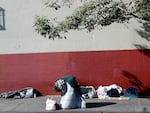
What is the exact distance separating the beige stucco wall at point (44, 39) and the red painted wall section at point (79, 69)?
0.28m

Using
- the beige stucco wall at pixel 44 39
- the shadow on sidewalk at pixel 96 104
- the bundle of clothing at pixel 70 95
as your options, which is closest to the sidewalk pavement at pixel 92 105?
the shadow on sidewalk at pixel 96 104

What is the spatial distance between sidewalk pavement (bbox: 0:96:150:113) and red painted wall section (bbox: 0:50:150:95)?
1017 mm

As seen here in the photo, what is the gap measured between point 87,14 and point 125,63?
441cm

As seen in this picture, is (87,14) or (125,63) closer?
(87,14)

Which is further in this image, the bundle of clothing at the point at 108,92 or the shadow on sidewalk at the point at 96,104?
the bundle of clothing at the point at 108,92

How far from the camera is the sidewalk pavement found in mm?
16750

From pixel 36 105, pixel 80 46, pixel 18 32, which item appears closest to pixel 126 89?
pixel 80 46

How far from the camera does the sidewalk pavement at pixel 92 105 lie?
659 inches

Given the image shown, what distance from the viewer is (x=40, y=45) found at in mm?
20938

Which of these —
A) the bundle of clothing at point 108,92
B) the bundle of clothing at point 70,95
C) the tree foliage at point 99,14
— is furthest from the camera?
the bundle of clothing at point 108,92

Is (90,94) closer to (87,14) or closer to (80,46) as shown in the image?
(80,46)

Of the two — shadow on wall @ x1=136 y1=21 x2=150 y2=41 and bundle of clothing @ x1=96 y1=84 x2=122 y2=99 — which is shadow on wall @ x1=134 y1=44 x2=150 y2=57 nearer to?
shadow on wall @ x1=136 y1=21 x2=150 y2=41

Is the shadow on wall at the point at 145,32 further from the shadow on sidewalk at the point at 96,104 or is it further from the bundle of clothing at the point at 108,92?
the shadow on sidewalk at the point at 96,104

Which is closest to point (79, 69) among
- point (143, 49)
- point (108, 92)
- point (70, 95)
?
point (108, 92)
